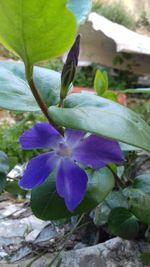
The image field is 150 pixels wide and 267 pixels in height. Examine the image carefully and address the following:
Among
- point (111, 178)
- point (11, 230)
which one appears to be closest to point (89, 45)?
point (11, 230)

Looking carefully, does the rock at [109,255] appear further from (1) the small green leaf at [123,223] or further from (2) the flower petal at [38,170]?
(2) the flower petal at [38,170]

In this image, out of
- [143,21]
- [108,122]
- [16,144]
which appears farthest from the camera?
[143,21]

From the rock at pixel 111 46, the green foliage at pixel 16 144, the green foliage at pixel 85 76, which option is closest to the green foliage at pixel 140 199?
the green foliage at pixel 16 144

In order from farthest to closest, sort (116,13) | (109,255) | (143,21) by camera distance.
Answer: (116,13), (143,21), (109,255)

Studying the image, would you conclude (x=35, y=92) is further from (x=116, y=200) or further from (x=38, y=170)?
(x=116, y=200)

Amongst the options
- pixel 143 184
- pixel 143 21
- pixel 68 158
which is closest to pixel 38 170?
pixel 68 158
